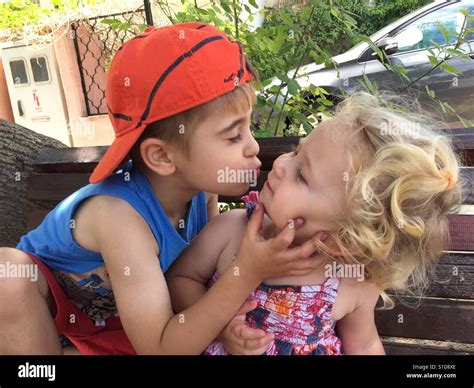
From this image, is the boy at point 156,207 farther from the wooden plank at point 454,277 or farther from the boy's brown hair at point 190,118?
the wooden plank at point 454,277

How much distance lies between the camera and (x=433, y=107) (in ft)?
11.9

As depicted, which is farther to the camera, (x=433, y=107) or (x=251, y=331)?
(x=433, y=107)

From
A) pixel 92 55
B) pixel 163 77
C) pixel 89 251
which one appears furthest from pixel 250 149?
pixel 92 55

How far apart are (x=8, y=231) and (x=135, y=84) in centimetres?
135

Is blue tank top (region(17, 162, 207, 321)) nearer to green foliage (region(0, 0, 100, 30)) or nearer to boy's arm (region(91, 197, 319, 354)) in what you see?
boy's arm (region(91, 197, 319, 354))

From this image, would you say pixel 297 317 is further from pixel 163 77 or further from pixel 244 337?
pixel 163 77

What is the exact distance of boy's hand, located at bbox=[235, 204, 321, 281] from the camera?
3.87 feet

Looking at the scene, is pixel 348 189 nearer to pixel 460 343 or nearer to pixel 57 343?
pixel 460 343

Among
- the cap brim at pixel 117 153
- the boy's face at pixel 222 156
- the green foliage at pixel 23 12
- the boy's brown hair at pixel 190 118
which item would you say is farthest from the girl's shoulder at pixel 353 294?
the green foliage at pixel 23 12

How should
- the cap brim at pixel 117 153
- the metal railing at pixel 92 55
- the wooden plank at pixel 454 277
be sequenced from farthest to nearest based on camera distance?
the metal railing at pixel 92 55 → the wooden plank at pixel 454 277 → the cap brim at pixel 117 153

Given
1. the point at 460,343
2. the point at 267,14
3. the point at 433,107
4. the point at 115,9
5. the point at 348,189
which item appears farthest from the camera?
the point at 115,9

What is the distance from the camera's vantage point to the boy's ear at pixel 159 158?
52.1 inches

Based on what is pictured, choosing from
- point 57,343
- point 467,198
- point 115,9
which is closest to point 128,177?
point 57,343

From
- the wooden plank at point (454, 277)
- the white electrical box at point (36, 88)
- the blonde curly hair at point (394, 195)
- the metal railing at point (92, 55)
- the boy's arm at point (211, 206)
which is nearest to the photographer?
the blonde curly hair at point (394, 195)
